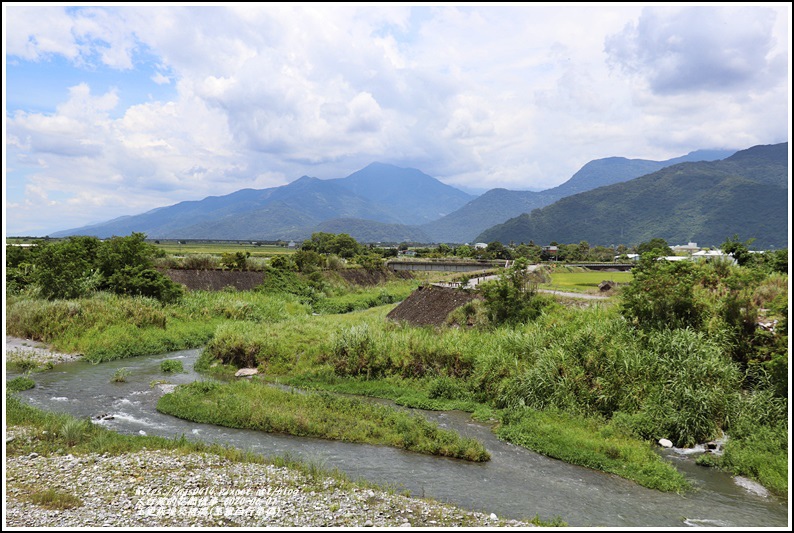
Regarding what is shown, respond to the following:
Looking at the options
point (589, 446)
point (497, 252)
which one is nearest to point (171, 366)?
point (589, 446)

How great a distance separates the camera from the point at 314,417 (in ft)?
59.3

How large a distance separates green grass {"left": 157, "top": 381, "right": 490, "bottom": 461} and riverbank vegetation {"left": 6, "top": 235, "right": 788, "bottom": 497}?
964 mm

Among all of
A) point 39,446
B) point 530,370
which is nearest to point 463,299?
point 530,370

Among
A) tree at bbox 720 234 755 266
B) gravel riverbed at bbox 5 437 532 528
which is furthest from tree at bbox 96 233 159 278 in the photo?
tree at bbox 720 234 755 266

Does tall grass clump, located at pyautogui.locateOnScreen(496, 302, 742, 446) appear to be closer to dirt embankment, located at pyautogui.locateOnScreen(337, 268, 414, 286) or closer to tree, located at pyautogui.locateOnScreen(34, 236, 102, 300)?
tree, located at pyautogui.locateOnScreen(34, 236, 102, 300)

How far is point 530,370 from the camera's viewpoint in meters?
20.0

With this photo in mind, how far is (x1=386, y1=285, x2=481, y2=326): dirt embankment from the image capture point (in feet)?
105

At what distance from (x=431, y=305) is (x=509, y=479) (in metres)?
20.6

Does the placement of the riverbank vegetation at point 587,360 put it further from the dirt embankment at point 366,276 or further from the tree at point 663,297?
the dirt embankment at point 366,276

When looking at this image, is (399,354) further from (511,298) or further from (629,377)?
(629,377)

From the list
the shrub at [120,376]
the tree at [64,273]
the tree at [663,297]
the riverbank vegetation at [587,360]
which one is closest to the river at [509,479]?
the riverbank vegetation at [587,360]

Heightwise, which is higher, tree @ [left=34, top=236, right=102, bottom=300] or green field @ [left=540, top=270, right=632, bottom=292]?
tree @ [left=34, top=236, right=102, bottom=300]

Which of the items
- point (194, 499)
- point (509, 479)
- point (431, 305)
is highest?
point (431, 305)

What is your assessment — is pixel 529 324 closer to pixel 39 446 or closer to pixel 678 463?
pixel 678 463
